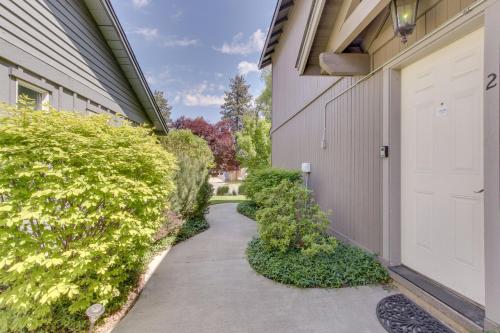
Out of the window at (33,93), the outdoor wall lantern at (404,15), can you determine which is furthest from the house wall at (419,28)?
the window at (33,93)

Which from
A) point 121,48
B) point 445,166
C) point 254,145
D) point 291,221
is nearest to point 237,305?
point 291,221

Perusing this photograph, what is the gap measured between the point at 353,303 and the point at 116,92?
259 inches

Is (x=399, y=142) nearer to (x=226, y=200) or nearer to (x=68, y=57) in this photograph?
(x=68, y=57)

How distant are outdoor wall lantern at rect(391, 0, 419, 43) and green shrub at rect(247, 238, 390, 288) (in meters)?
2.69

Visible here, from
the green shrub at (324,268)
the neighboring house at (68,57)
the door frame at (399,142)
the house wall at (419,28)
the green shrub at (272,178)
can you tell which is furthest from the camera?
the green shrub at (272,178)

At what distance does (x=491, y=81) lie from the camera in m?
1.90

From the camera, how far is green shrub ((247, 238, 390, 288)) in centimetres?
305

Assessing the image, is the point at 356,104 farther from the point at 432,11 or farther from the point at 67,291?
the point at 67,291

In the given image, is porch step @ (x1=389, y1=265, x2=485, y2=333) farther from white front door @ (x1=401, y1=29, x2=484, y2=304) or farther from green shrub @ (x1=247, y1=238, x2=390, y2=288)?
green shrub @ (x1=247, y1=238, x2=390, y2=288)

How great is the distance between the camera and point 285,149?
8766mm

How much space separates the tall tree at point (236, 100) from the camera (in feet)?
118

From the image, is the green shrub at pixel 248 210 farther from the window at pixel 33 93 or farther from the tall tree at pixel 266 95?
the tall tree at pixel 266 95

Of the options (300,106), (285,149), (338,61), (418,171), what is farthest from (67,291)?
(285,149)

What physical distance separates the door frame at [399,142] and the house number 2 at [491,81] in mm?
82
